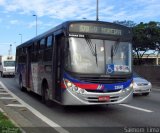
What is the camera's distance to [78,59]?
Answer: 1206 centimetres

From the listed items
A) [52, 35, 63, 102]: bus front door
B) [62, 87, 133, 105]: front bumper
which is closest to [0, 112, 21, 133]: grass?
[62, 87, 133, 105]: front bumper

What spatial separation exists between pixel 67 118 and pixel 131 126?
2.43 m

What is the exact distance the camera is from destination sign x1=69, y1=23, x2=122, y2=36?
1233cm

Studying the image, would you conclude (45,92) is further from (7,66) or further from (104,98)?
(7,66)

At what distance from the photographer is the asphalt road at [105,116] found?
10445 millimetres

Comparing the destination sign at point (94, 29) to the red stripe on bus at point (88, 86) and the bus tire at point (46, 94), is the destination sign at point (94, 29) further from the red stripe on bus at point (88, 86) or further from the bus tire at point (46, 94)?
the bus tire at point (46, 94)

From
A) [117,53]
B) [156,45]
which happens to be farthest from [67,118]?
[156,45]

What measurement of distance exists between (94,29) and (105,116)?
2.84 meters

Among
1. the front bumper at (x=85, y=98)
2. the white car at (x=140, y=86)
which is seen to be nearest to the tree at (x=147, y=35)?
the white car at (x=140, y=86)

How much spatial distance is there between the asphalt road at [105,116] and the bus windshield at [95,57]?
146 centimetres

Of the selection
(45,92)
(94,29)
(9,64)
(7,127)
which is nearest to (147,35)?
(9,64)

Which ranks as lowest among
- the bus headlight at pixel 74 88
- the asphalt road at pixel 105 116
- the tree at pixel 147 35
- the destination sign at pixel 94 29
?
the asphalt road at pixel 105 116

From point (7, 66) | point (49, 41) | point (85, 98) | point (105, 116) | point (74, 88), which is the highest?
point (49, 41)

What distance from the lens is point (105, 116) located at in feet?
40.3
